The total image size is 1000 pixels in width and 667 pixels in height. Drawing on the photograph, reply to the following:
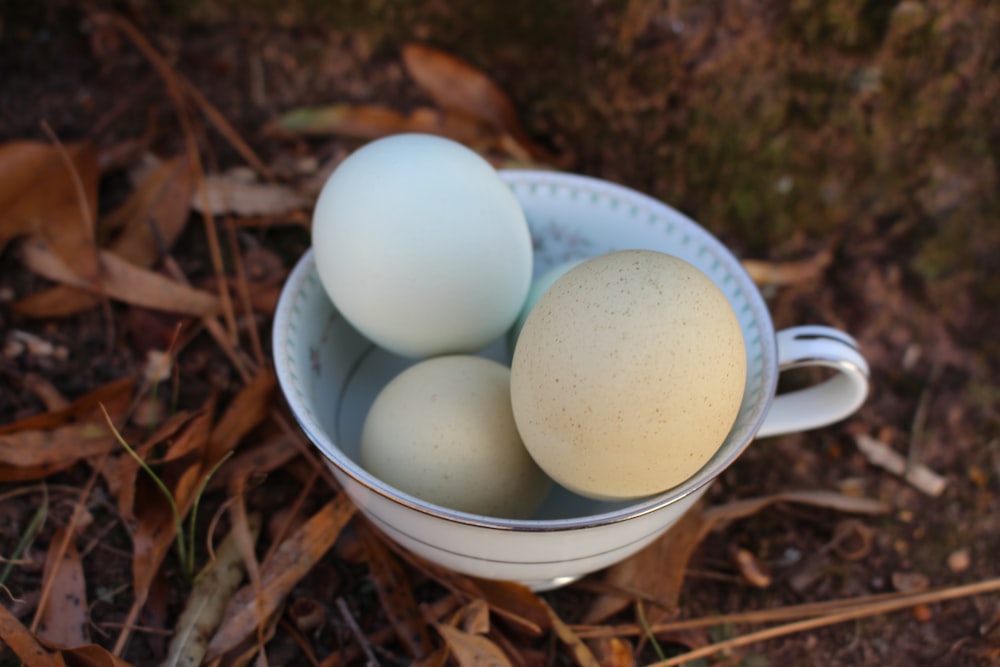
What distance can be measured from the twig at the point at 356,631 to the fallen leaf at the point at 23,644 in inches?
11.6

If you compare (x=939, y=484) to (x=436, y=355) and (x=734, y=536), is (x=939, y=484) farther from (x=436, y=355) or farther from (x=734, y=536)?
(x=436, y=355)

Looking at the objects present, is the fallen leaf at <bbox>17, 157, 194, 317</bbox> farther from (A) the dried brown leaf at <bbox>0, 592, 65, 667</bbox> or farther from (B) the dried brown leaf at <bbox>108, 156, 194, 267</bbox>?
(A) the dried brown leaf at <bbox>0, 592, 65, 667</bbox>

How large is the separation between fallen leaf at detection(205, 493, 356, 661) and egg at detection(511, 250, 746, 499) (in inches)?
14.1

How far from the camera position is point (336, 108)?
4.78ft

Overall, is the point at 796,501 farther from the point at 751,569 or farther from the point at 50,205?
the point at 50,205

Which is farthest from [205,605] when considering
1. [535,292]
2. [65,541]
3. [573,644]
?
[535,292]

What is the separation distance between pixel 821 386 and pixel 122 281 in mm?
976

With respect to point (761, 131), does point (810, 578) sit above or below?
below

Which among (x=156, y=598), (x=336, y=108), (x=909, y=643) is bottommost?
(x=909, y=643)

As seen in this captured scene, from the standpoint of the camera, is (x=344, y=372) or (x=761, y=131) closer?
(x=344, y=372)

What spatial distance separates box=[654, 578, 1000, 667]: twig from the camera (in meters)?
1.02

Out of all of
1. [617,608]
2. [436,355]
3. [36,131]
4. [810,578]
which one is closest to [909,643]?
[810,578]

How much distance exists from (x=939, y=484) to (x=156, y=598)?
1.07 metres

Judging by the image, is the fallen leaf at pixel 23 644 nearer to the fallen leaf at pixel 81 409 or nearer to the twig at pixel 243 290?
the fallen leaf at pixel 81 409
